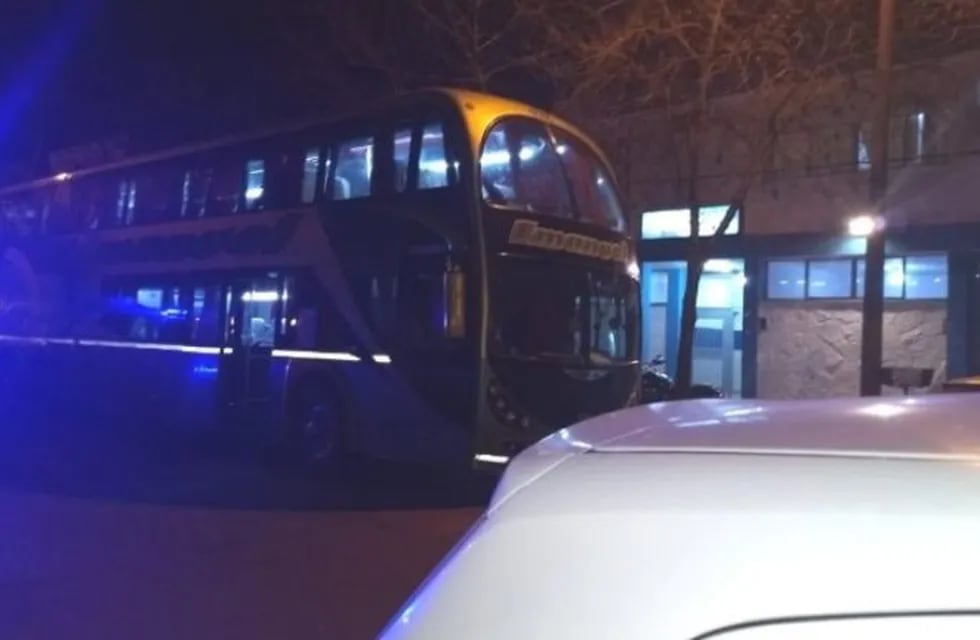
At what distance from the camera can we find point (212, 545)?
9039mm

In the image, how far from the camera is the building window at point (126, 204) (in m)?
17.5

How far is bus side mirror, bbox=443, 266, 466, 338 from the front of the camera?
11.8 m

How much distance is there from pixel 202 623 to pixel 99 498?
188 inches

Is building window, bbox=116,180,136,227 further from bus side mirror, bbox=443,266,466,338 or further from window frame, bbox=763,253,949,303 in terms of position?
window frame, bbox=763,253,949,303

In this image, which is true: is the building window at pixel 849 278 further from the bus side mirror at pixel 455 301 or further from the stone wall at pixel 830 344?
the bus side mirror at pixel 455 301

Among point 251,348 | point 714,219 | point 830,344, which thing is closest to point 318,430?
point 251,348

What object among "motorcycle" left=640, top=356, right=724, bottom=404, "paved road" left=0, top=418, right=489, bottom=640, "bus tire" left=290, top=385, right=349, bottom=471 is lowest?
"paved road" left=0, top=418, right=489, bottom=640

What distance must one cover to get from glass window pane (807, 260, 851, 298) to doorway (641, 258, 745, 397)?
1.75 m

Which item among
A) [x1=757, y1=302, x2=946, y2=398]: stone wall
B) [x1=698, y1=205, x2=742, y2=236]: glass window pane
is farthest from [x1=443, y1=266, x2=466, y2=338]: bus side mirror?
[x1=698, y1=205, x2=742, y2=236]: glass window pane

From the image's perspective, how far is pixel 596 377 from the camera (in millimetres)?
13008

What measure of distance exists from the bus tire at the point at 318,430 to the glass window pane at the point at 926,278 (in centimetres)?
1233

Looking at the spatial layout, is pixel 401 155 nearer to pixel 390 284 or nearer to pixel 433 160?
pixel 433 160

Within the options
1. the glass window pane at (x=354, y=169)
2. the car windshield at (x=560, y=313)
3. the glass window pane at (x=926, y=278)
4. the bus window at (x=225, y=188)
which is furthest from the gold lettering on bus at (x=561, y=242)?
the glass window pane at (x=926, y=278)

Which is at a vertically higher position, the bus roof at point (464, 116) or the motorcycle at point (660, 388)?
the bus roof at point (464, 116)
